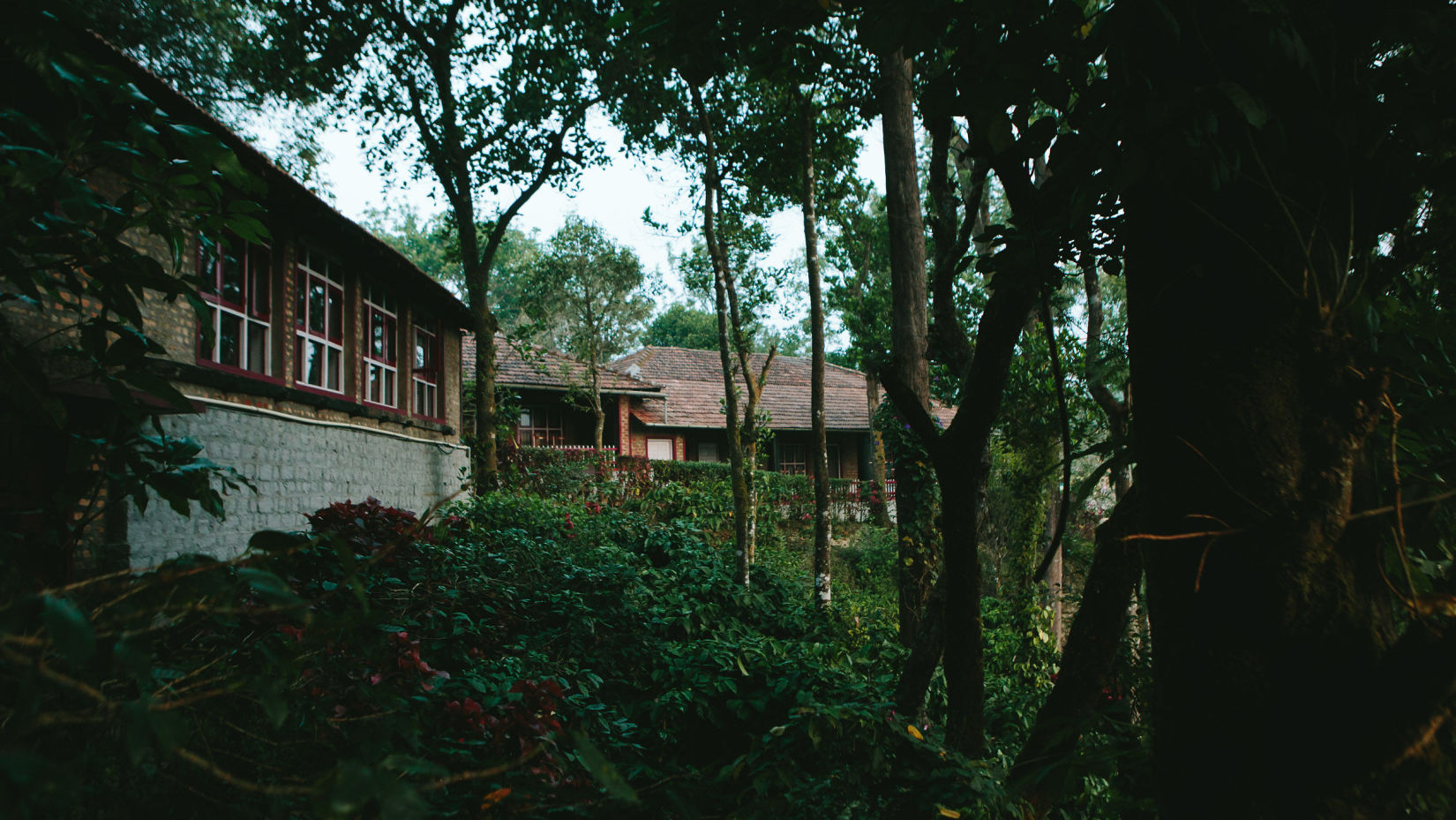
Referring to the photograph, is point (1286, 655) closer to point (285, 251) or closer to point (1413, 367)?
point (1413, 367)

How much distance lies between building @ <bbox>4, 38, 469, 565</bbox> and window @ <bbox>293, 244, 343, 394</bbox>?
0.07 feet

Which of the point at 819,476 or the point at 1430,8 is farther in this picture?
the point at 819,476

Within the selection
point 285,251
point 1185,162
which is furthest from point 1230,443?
point 285,251

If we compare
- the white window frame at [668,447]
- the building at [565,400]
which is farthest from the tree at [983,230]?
the white window frame at [668,447]

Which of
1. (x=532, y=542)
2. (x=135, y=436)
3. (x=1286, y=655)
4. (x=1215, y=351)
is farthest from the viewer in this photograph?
(x=532, y=542)

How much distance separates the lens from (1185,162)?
0.95 meters

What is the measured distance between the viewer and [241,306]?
7.83m

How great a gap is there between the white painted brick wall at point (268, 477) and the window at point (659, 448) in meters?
12.9

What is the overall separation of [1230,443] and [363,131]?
53.2ft

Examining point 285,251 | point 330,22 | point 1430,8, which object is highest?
point 330,22

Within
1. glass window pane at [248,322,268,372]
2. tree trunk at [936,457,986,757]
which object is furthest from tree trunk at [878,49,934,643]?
glass window pane at [248,322,268,372]

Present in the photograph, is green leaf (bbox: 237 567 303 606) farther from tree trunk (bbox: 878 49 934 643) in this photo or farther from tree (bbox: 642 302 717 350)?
tree (bbox: 642 302 717 350)

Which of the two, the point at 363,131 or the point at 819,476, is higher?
the point at 363,131

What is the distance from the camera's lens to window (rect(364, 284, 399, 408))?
35.9 feet
